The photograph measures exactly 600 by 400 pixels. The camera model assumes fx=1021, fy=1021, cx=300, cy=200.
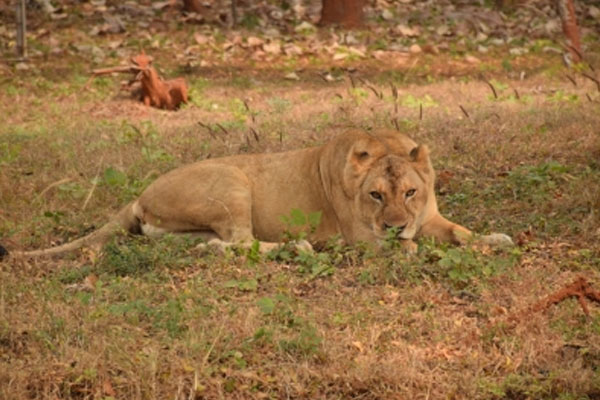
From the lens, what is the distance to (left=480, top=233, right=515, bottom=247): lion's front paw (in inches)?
228

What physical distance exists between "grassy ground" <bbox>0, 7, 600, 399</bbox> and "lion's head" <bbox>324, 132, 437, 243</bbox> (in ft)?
0.61

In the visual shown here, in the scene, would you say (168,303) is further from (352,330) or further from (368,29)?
(368,29)

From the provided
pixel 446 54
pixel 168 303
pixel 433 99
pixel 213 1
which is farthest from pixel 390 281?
pixel 213 1

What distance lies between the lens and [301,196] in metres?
6.47

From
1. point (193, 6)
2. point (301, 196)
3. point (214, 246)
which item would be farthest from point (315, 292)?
point (193, 6)

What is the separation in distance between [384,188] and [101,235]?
1.82 metres

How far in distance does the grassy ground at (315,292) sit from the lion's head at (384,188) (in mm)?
186

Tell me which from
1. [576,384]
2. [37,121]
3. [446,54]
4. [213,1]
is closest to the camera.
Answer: [576,384]

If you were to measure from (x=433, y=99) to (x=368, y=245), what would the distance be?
591 centimetres

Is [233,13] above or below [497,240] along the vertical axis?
below

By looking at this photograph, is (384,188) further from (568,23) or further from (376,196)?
(568,23)

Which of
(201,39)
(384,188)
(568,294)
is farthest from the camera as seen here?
(201,39)

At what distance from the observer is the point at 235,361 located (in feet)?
13.8

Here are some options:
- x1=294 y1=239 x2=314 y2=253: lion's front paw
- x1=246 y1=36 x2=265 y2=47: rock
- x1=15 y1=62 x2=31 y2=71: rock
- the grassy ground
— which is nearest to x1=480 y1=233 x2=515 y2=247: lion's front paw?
the grassy ground
